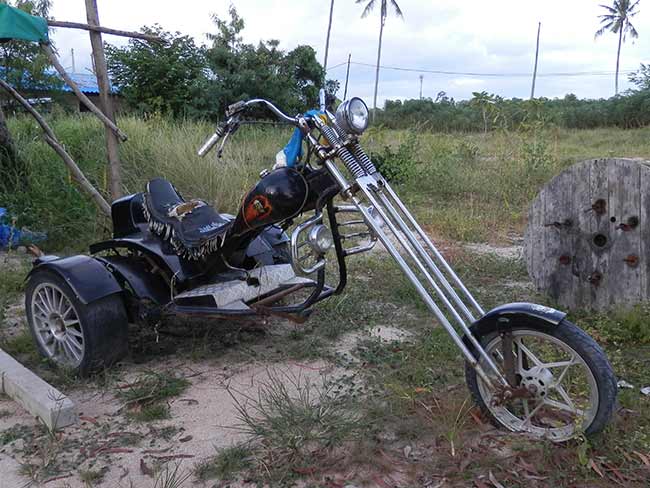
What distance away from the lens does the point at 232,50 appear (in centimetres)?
1748

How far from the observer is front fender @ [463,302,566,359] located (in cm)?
252

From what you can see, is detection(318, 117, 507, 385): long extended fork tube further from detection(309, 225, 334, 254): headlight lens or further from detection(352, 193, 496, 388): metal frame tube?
detection(309, 225, 334, 254): headlight lens

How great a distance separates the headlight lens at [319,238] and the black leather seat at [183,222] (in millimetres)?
771

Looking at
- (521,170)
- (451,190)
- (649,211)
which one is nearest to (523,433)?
(649,211)

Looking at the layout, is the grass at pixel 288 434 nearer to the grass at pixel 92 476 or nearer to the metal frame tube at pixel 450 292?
the grass at pixel 92 476

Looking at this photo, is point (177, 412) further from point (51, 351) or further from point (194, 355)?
point (51, 351)

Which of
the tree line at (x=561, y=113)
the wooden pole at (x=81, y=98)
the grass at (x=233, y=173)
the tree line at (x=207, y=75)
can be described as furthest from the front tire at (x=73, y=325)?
the tree line at (x=561, y=113)

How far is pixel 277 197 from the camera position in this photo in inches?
128

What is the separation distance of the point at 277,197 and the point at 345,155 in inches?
19.1

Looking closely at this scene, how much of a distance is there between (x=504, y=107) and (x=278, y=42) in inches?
307

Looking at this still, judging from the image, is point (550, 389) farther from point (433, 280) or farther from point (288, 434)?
point (288, 434)

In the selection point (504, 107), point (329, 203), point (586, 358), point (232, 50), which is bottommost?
point (586, 358)

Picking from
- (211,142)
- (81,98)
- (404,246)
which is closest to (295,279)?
(211,142)

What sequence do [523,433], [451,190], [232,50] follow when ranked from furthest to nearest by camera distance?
1. [232,50]
2. [451,190]
3. [523,433]
